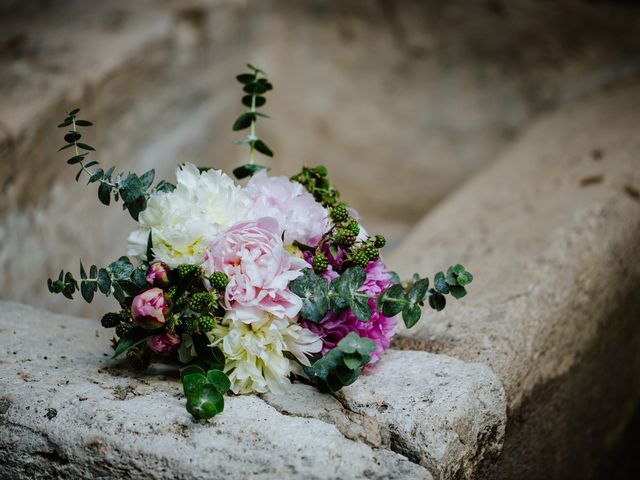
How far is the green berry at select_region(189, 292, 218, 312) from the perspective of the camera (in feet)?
3.35

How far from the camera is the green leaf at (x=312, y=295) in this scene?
1069 mm

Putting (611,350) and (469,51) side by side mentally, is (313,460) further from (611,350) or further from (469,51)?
(469,51)

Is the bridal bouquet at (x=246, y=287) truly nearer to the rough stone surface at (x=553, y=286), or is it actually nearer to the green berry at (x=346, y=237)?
the green berry at (x=346, y=237)

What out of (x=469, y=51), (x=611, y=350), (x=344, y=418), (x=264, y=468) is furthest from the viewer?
(x=469, y=51)

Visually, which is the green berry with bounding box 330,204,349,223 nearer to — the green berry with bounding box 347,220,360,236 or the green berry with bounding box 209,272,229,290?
the green berry with bounding box 347,220,360,236

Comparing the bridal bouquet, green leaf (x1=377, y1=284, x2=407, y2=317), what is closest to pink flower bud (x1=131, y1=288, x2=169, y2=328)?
the bridal bouquet

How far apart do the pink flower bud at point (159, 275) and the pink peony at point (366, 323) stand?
8.7 inches

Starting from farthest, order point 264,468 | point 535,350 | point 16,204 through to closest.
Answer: point 16,204
point 535,350
point 264,468

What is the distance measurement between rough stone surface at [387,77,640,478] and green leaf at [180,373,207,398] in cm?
48

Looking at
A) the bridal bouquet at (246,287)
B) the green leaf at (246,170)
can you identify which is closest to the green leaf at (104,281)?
the bridal bouquet at (246,287)

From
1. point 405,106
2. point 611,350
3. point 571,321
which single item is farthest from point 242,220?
point 405,106

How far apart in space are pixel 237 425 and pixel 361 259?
308 mm

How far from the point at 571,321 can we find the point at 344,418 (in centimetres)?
69

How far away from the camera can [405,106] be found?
116 inches
